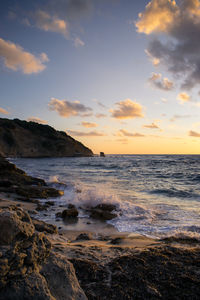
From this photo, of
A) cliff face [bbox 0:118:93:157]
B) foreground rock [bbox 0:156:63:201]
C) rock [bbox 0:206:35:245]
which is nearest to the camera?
rock [bbox 0:206:35:245]

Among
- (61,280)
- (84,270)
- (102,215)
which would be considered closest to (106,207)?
(102,215)

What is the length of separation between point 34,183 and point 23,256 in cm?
1088

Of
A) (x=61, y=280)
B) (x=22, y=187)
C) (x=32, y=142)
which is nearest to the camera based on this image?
(x=61, y=280)

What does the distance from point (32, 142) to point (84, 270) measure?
281ft

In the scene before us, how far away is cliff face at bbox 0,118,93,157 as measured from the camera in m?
75.0

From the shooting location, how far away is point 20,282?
5.71ft

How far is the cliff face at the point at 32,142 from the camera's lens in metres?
75.0

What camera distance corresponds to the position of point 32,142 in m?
83.2

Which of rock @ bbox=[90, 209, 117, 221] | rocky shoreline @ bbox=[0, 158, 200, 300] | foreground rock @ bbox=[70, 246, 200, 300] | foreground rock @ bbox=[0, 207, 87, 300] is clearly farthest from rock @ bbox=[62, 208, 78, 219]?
foreground rock @ bbox=[0, 207, 87, 300]

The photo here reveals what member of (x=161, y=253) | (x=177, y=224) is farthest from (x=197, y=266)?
(x=177, y=224)

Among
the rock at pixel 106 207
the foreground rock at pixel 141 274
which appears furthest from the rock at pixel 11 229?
the rock at pixel 106 207

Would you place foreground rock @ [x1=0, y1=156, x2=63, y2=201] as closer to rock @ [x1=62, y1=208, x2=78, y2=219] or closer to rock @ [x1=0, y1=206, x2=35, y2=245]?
rock @ [x1=62, y1=208, x2=78, y2=219]

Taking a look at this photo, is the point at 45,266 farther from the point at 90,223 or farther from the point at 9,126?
the point at 9,126

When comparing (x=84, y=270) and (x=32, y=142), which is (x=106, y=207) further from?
(x=32, y=142)
